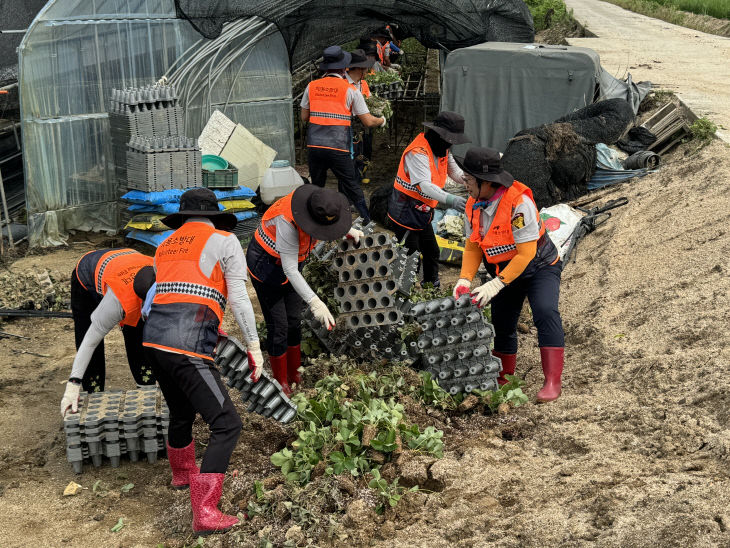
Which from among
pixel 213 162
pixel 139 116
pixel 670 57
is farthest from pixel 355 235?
pixel 670 57

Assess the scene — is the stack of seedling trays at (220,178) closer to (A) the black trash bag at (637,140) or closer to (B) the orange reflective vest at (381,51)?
(B) the orange reflective vest at (381,51)

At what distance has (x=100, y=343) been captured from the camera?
5617 millimetres

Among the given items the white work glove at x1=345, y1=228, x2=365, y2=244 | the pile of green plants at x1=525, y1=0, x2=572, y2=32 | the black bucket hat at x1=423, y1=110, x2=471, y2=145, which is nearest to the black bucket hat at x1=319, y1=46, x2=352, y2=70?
the black bucket hat at x1=423, y1=110, x2=471, y2=145

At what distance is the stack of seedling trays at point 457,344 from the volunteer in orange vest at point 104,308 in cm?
188

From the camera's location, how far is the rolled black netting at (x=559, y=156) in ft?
30.5

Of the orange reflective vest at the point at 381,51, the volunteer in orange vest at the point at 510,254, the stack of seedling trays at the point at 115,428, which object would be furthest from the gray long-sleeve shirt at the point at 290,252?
the orange reflective vest at the point at 381,51

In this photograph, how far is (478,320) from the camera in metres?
5.42

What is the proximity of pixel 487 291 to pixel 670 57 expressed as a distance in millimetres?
14246

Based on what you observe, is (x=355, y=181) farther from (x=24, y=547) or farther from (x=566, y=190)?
(x=24, y=547)

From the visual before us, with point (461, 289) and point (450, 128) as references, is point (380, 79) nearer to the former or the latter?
point (450, 128)

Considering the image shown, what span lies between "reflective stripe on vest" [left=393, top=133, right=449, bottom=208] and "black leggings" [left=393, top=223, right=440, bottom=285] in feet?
1.00

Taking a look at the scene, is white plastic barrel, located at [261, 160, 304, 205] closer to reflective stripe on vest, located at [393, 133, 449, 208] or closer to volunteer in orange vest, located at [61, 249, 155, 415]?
reflective stripe on vest, located at [393, 133, 449, 208]

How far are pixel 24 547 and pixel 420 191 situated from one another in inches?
160

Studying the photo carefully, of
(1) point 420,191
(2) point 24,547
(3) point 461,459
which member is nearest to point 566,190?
(1) point 420,191
